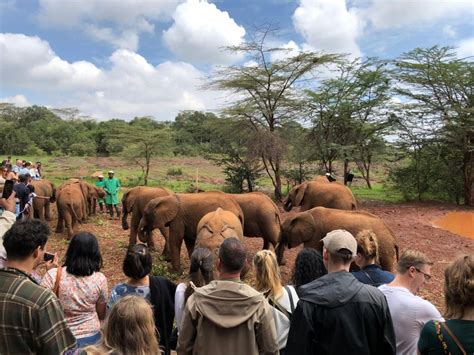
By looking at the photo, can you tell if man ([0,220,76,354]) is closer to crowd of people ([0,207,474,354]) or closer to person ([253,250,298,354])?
crowd of people ([0,207,474,354])

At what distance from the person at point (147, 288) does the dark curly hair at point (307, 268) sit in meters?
1.08

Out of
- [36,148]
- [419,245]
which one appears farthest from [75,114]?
[419,245]

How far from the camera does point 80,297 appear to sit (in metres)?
3.21

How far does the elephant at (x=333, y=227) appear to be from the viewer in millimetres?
7656

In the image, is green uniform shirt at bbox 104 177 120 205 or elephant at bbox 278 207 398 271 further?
green uniform shirt at bbox 104 177 120 205

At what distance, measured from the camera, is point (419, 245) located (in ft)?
39.2

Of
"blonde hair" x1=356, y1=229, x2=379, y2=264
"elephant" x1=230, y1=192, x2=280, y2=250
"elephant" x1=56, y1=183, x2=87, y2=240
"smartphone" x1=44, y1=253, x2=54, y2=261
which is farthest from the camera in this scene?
"elephant" x1=56, y1=183, x2=87, y2=240

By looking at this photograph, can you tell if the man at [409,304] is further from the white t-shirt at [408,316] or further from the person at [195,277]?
the person at [195,277]

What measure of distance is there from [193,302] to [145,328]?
0.66m

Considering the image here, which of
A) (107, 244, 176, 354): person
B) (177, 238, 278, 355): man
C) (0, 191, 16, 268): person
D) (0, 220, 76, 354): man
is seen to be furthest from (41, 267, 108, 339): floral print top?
(177, 238, 278, 355): man

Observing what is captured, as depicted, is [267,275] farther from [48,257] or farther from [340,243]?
[48,257]

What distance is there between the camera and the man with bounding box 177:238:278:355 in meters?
2.73

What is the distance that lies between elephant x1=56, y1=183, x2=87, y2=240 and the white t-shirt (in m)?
9.84

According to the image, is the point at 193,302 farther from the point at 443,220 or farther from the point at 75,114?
the point at 75,114
